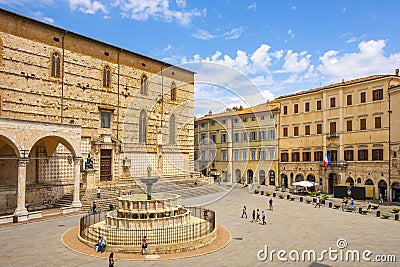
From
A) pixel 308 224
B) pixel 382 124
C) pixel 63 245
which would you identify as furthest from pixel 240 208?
pixel 382 124

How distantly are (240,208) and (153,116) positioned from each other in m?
15.3

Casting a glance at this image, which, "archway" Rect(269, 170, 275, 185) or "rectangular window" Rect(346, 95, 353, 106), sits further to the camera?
Answer: "archway" Rect(269, 170, 275, 185)

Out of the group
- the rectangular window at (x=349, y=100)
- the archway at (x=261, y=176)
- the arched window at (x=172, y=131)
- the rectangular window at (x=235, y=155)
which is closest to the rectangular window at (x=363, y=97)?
the rectangular window at (x=349, y=100)

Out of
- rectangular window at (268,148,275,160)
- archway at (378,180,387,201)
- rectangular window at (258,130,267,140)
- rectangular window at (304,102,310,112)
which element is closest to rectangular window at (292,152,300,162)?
rectangular window at (268,148,275,160)

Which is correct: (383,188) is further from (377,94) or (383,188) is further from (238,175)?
(238,175)

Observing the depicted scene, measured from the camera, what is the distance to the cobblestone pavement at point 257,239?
47.0 ft

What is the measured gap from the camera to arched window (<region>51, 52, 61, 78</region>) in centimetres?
2909

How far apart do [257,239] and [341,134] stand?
27.3 meters

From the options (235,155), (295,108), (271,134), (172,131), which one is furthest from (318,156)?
(172,131)

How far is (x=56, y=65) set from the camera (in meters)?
29.4

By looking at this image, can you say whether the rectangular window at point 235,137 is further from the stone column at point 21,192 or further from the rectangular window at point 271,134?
the stone column at point 21,192

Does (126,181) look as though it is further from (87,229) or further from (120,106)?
(87,229)

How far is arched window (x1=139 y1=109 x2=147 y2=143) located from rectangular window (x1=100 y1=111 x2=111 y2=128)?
14.3 feet

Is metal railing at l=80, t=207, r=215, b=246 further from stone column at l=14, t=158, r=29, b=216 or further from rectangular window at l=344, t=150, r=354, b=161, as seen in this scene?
rectangular window at l=344, t=150, r=354, b=161
